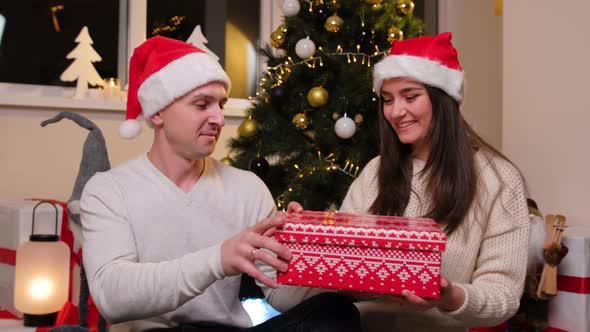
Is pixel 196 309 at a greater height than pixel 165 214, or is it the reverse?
pixel 165 214

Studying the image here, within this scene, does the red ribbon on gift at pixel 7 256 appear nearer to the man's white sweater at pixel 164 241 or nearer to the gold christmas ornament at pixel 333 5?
the man's white sweater at pixel 164 241

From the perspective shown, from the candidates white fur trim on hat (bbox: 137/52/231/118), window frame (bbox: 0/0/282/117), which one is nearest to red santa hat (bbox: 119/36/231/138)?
white fur trim on hat (bbox: 137/52/231/118)

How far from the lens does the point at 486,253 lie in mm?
1489

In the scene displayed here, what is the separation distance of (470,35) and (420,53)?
2.49 meters

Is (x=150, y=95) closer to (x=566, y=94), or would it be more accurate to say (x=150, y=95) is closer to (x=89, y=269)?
(x=89, y=269)

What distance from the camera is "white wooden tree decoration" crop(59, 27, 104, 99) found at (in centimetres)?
293

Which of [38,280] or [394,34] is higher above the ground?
[394,34]

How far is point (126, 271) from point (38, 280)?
→ 43.5 inches

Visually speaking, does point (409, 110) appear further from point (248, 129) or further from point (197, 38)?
point (197, 38)

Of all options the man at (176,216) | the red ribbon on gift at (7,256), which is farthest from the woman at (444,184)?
the red ribbon on gift at (7,256)

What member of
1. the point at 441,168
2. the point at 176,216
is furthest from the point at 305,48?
the point at 176,216

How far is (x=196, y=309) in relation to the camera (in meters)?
1.40

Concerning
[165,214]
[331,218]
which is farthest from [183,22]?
[331,218]

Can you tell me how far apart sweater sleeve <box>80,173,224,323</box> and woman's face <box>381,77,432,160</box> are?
64cm
